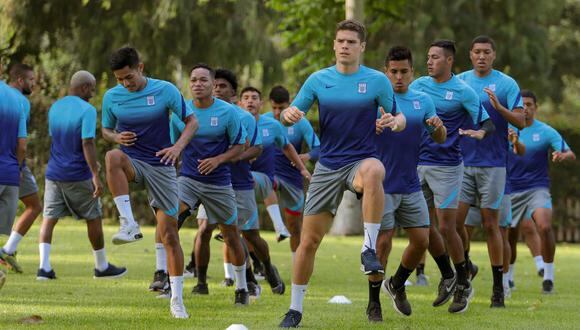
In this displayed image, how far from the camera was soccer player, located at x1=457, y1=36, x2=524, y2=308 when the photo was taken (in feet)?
39.4

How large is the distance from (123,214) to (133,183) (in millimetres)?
541

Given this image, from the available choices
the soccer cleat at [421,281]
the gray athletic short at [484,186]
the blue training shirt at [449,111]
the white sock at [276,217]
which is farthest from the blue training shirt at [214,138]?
the soccer cleat at [421,281]

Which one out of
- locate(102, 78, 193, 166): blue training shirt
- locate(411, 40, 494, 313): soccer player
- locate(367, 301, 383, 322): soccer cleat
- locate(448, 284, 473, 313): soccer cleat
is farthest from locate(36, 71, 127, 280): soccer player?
locate(367, 301, 383, 322): soccer cleat

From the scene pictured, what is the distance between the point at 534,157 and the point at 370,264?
6.57m

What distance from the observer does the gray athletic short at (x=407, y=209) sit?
418 inches

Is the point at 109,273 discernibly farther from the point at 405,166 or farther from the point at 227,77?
the point at 405,166

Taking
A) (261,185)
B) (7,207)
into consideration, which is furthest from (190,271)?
(7,207)

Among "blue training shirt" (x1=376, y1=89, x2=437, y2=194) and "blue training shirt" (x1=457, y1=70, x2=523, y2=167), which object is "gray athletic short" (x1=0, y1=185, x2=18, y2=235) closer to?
"blue training shirt" (x1=376, y1=89, x2=437, y2=194)

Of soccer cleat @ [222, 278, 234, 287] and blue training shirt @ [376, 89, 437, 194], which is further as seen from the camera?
soccer cleat @ [222, 278, 234, 287]

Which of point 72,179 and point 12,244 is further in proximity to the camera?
point 12,244

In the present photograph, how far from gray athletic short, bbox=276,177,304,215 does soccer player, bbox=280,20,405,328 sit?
4.78m

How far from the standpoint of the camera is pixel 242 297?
11.5 metres

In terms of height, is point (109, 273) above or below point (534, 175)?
below

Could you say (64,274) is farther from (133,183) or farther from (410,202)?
(410,202)
